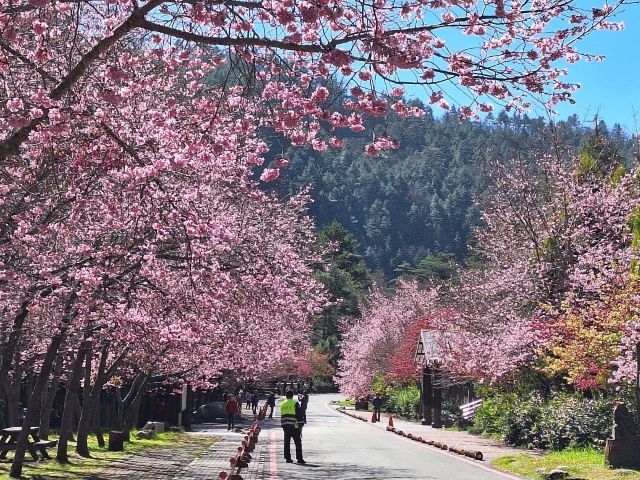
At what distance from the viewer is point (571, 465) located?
17.5 meters

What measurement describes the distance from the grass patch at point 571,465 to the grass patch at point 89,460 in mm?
8353

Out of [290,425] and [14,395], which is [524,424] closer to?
[290,425]

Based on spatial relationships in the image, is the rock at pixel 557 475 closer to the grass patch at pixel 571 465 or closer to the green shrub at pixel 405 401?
the grass patch at pixel 571 465

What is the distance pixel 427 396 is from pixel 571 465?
25119 mm

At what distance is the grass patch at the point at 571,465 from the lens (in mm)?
15594

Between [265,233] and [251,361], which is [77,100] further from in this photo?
[251,361]

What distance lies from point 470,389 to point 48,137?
36.7 m

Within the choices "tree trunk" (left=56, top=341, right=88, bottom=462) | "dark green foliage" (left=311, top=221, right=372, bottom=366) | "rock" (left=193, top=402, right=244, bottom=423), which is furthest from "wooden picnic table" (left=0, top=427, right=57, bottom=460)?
"dark green foliage" (left=311, top=221, right=372, bottom=366)

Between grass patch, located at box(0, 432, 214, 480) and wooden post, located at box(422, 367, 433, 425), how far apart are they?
15.4m

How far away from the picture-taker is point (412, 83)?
7336 millimetres

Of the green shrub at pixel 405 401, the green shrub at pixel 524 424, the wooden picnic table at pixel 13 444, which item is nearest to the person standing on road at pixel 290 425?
the wooden picnic table at pixel 13 444

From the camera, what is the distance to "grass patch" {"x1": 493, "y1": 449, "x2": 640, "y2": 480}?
51.2 ft

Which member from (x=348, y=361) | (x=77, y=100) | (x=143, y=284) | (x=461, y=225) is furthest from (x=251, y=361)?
(x=461, y=225)

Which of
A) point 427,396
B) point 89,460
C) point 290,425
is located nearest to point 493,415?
point 427,396
